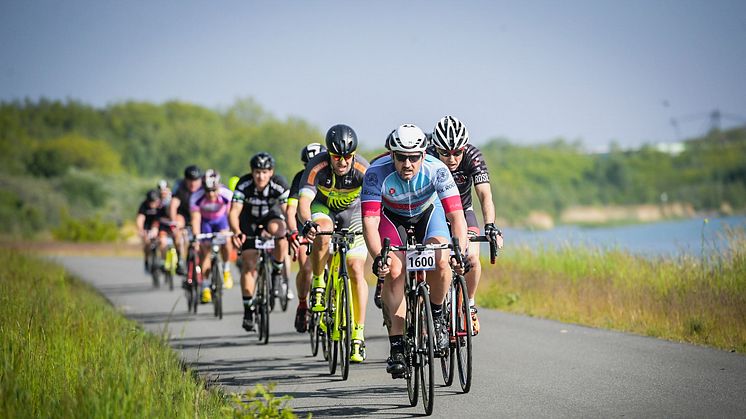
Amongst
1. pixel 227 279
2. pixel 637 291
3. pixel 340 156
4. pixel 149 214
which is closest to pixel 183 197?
pixel 227 279

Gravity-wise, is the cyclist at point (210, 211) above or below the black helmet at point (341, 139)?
below

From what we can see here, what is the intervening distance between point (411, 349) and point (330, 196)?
350 centimetres

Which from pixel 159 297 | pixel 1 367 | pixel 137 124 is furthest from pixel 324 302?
pixel 137 124

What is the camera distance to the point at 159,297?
2052 cm

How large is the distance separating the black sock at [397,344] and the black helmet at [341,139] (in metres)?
2.72

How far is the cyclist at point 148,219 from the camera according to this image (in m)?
23.8

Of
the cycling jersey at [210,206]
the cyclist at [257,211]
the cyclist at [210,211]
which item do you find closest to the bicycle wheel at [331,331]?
the cyclist at [257,211]

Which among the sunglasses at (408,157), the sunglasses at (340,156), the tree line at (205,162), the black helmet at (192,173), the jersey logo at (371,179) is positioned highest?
the tree line at (205,162)

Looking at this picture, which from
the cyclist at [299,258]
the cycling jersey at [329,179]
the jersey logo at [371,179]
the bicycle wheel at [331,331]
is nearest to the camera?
the jersey logo at [371,179]

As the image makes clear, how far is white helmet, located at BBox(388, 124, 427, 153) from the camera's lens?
855 centimetres

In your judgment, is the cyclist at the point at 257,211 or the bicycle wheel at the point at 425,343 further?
the cyclist at the point at 257,211

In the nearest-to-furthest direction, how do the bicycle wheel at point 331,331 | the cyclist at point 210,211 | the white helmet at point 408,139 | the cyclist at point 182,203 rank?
1. the white helmet at point 408,139
2. the bicycle wheel at point 331,331
3. the cyclist at point 210,211
4. the cyclist at point 182,203

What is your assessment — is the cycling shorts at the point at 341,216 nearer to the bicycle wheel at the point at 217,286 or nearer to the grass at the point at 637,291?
the grass at the point at 637,291

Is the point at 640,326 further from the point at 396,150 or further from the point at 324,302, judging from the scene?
the point at 396,150
